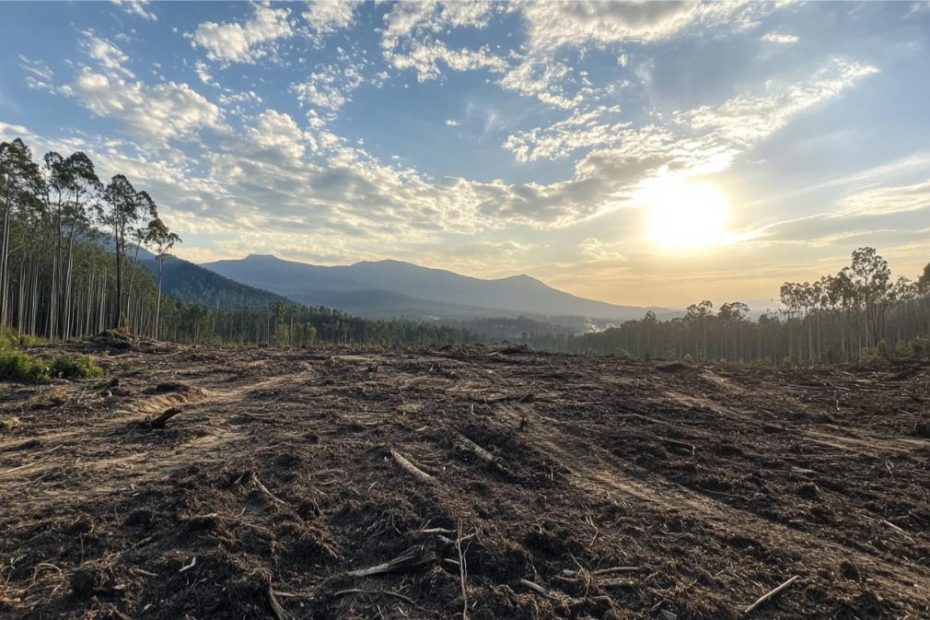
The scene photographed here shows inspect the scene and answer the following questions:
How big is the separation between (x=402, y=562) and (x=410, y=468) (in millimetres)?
Answer: 2035

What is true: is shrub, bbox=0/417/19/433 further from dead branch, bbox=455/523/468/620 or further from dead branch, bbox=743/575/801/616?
dead branch, bbox=743/575/801/616

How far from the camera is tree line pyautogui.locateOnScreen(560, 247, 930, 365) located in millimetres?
38969

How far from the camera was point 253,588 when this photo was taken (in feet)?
10.4

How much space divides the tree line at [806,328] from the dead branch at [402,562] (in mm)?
29259

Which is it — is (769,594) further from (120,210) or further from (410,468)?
(120,210)

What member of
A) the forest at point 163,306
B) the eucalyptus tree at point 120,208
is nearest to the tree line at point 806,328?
the forest at point 163,306

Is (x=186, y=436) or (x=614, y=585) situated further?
(x=186, y=436)

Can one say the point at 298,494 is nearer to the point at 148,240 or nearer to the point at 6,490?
the point at 6,490

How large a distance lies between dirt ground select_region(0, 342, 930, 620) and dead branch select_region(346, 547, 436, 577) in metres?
0.02

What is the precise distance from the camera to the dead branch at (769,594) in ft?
10.4

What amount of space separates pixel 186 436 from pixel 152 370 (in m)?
8.25

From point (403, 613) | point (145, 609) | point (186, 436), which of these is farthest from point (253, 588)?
point (186, 436)

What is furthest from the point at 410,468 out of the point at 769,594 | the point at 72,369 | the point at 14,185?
the point at 14,185

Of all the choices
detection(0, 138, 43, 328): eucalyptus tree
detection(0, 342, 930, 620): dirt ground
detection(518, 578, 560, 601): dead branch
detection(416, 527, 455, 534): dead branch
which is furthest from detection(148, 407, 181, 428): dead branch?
detection(0, 138, 43, 328): eucalyptus tree
